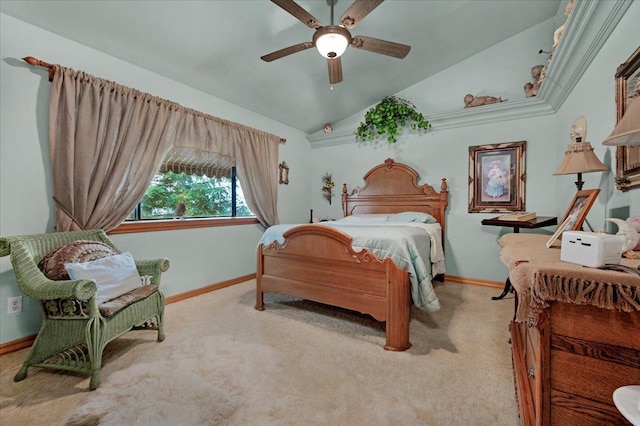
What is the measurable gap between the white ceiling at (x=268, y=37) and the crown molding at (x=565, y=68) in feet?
2.74

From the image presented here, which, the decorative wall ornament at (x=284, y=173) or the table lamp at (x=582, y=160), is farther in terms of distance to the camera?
the decorative wall ornament at (x=284, y=173)

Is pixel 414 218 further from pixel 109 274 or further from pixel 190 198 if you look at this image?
pixel 109 274

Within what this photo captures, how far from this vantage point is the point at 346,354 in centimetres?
203

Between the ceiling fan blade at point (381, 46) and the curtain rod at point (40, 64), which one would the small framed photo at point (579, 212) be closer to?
the ceiling fan blade at point (381, 46)

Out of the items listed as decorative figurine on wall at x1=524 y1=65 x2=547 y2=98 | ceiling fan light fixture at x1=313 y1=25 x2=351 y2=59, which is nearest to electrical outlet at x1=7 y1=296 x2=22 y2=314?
ceiling fan light fixture at x1=313 y1=25 x2=351 y2=59

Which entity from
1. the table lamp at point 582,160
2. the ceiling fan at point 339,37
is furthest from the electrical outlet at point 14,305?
the table lamp at point 582,160

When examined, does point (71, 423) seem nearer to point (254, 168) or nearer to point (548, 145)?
point (254, 168)

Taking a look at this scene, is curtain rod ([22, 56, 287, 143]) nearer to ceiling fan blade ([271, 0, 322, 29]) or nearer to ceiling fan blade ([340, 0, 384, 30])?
ceiling fan blade ([271, 0, 322, 29])

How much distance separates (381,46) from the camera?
226cm

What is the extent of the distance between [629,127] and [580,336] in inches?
25.5

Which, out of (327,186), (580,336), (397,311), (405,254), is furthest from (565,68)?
(327,186)

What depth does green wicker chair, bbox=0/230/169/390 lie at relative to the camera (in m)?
1.65

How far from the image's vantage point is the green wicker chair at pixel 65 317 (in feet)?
5.41

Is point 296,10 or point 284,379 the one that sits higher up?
point 296,10
